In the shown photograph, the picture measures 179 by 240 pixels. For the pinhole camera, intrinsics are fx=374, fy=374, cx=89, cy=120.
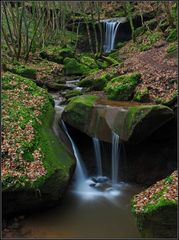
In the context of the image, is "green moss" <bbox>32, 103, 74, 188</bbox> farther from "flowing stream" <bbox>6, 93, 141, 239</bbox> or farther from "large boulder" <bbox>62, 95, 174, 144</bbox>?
"large boulder" <bbox>62, 95, 174, 144</bbox>

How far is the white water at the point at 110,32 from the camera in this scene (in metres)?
31.2

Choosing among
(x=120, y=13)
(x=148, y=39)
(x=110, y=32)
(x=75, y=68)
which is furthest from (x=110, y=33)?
(x=75, y=68)

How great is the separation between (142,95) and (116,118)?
2.36 metres

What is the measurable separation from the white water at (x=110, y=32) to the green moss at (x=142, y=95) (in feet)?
58.0

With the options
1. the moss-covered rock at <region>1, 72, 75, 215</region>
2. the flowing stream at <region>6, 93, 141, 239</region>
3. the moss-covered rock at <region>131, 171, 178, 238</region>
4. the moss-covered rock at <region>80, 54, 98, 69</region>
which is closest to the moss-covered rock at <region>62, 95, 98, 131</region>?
the moss-covered rock at <region>1, 72, 75, 215</region>

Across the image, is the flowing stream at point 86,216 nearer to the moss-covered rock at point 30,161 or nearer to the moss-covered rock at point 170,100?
the moss-covered rock at point 30,161

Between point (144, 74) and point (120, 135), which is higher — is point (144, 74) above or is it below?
above

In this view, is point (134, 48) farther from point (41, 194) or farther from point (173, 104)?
point (41, 194)

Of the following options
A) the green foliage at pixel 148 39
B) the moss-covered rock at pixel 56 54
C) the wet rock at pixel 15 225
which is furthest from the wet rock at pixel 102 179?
the moss-covered rock at pixel 56 54

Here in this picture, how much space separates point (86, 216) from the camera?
31.6 feet

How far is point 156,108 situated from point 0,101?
4.89m

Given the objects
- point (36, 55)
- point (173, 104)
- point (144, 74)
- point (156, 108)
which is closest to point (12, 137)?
point (156, 108)

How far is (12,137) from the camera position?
408 inches

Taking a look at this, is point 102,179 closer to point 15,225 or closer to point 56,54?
point 15,225
